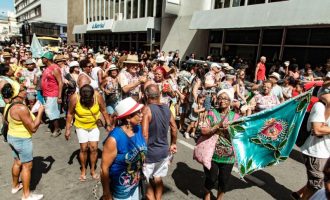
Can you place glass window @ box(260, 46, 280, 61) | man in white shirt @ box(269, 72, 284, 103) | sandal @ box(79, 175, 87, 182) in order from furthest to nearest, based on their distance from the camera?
glass window @ box(260, 46, 280, 61) → man in white shirt @ box(269, 72, 284, 103) → sandal @ box(79, 175, 87, 182)

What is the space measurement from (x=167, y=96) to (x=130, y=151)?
12.0ft

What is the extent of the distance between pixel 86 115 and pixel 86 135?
35 centimetres

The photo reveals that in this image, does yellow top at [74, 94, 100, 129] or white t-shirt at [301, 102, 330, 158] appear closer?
white t-shirt at [301, 102, 330, 158]

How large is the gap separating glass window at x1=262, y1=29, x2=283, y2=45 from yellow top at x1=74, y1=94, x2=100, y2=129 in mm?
13005

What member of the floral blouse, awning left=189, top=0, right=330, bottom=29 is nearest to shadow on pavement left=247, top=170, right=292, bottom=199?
the floral blouse

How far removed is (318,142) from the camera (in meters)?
3.36

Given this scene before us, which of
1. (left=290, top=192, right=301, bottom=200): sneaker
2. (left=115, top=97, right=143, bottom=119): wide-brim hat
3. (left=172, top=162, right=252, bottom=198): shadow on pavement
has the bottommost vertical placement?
(left=172, top=162, right=252, bottom=198): shadow on pavement

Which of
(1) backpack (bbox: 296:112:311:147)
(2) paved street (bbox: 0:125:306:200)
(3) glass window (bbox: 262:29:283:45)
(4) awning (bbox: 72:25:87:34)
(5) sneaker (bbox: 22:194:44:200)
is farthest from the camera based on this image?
(4) awning (bbox: 72:25:87:34)

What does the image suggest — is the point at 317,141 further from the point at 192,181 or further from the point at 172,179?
the point at 172,179

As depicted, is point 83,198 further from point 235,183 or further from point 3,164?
point 235,183

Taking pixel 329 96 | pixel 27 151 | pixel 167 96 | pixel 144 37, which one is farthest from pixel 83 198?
pixel 144 37

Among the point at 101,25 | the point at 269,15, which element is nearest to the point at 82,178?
the point at 269,15

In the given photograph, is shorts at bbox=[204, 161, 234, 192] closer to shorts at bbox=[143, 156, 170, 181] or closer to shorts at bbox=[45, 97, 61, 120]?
shorts at bbox=[143, 156, 170, 181]

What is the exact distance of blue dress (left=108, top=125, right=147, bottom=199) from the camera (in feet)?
8.04
